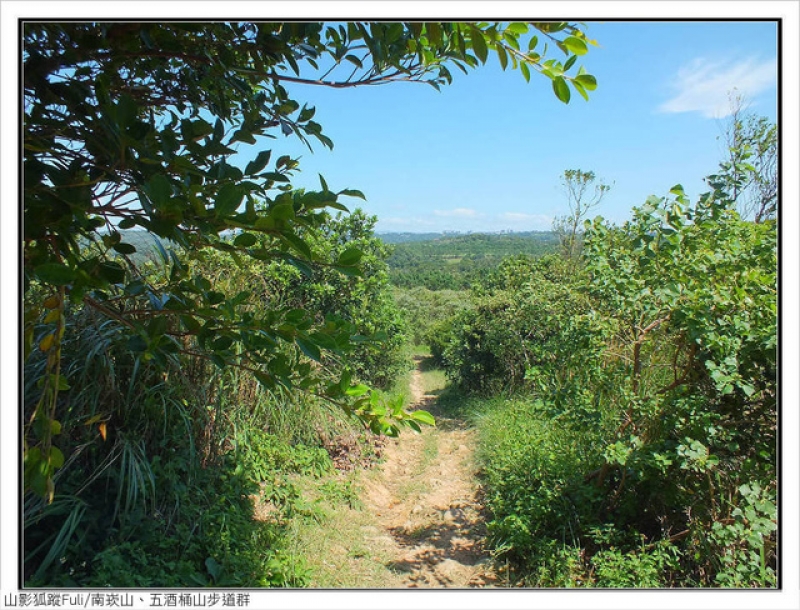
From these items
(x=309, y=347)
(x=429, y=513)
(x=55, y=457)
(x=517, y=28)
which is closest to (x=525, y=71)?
(x=517, y=28)

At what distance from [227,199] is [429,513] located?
141 inches

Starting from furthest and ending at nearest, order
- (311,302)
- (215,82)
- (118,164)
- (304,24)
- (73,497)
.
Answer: (311,302), (73,497), (215,82), (304,24), (118,164)

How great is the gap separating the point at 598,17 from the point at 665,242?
4.72ft

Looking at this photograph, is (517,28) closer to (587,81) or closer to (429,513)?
(587,81)

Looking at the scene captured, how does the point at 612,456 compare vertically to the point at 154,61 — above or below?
below

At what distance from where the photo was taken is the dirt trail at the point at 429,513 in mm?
3074

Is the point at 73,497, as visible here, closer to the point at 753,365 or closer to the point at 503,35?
the point at 503,35

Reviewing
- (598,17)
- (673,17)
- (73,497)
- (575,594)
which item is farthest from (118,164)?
(73,497)

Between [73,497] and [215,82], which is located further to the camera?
[73,497]

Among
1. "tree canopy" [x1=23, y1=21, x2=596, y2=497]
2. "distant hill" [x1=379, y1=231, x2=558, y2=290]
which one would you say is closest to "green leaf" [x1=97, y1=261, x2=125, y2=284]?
"tree canopy" [x1=23, y1=21, x2=596, y2=497]

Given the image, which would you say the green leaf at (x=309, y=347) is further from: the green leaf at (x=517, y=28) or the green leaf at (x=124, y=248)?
the green leaf at (x=517, y=28)

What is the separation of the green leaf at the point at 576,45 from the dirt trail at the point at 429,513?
288 cm

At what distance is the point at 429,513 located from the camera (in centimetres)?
394

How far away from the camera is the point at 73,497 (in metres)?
2.45
